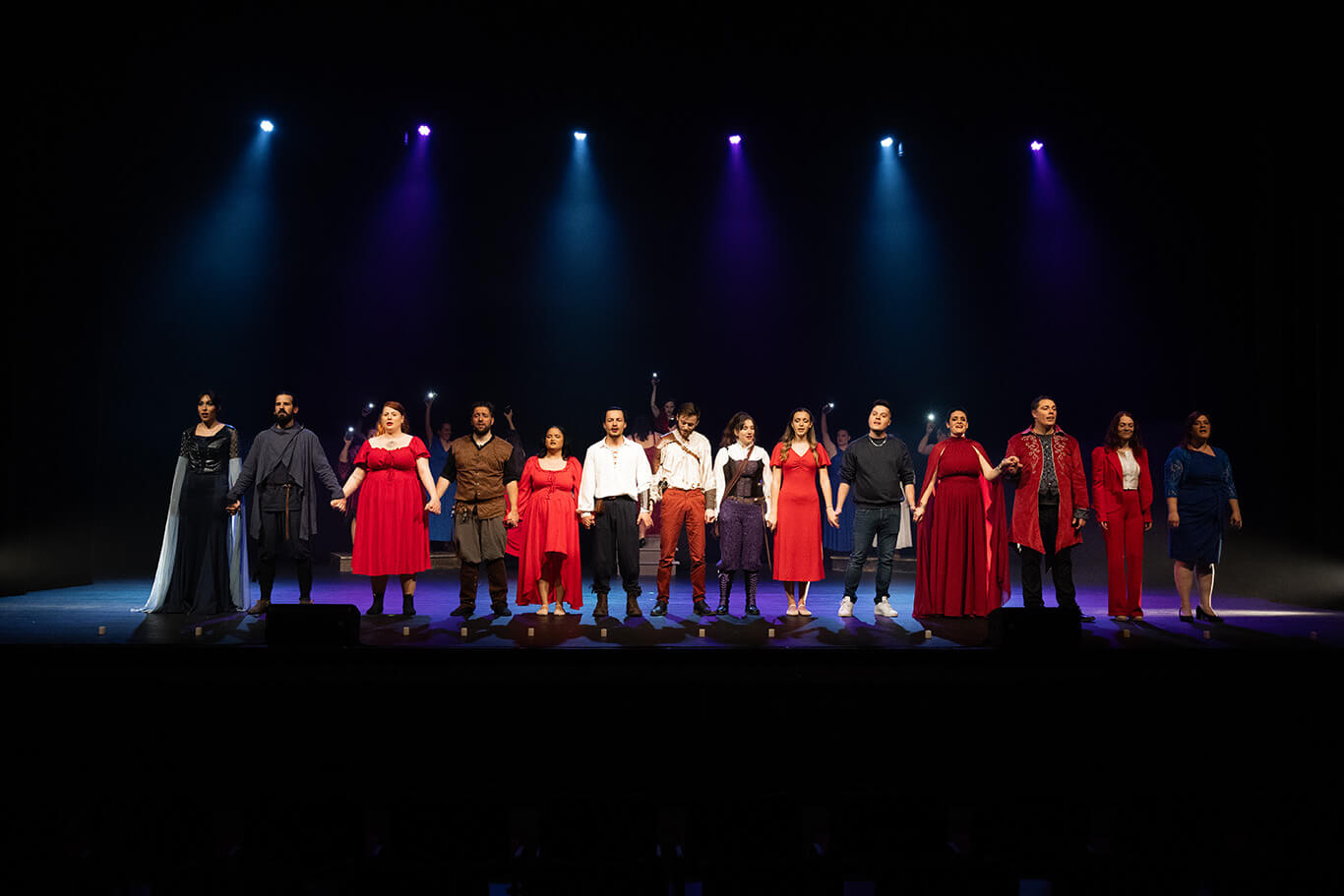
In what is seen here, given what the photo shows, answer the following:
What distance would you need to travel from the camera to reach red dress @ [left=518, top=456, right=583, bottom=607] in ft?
19.3

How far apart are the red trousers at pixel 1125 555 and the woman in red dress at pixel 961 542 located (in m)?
0.71

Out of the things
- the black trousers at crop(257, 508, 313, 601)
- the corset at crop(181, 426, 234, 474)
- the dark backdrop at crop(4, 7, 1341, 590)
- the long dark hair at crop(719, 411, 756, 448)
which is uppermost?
the dark backdrop at crop(4, 7, 1341, 590)

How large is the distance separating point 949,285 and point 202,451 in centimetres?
847

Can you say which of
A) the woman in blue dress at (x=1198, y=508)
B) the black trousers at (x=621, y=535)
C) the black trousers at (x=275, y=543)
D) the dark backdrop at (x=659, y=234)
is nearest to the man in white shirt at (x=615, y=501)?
the black trousers at (x=621, y=535)

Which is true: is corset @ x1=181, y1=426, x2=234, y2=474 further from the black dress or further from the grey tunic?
the grey tunic

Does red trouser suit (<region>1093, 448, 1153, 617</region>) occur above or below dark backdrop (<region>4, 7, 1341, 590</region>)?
below

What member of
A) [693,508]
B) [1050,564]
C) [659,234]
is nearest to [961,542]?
[1050,564]

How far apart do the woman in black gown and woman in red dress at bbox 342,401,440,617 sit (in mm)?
1037

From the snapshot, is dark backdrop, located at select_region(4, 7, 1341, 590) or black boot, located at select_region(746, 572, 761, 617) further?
dark backdrop, located at select_region(4, 7, 1341, 590)

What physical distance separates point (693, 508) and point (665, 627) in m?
1.23

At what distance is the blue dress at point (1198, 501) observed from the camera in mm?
5812

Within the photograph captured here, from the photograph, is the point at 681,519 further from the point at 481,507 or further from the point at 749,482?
the point at 481,507

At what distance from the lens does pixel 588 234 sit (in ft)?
33.0

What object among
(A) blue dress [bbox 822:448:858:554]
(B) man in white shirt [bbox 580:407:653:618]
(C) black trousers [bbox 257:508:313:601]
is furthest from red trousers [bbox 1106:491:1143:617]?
(C) black trousers [bbox 257:508:313:601]
